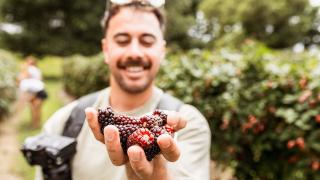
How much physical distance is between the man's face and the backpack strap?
8.2 inches

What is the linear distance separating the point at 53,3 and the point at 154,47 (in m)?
25.2

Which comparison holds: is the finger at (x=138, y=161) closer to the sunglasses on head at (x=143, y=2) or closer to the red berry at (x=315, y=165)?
the sunglasses on head at (x=143, y=2)

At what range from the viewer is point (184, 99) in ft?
15.7

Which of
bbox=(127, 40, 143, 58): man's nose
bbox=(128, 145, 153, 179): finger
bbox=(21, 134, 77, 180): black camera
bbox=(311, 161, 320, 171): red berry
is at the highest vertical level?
bbox=(127, 40, 143, 58): man's nose

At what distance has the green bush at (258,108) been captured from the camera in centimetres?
370

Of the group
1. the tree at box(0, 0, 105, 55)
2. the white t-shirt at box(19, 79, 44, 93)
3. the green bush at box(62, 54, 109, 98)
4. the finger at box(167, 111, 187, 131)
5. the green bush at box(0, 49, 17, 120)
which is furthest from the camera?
the tree at box(0, 0, 105, 55)

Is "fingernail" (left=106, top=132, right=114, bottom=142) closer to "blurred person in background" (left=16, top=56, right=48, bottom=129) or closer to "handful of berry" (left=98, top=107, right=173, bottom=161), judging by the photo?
"handful of berry" (left=98, top=107, right=173, bottom=161)

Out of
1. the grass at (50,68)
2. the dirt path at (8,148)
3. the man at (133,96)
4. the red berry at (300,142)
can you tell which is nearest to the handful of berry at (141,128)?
the man at (133,96)

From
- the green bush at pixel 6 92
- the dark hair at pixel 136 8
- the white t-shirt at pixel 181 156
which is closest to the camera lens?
the white t-shirt at pixel 181 156

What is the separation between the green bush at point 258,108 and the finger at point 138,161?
2482 mm

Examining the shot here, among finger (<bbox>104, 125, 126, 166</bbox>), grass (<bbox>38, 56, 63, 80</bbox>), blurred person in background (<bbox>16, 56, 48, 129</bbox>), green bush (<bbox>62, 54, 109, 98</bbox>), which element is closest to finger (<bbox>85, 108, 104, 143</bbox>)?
finger (<bbox>104, 125, 126, 166</bbox>)

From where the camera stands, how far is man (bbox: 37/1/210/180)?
7.18ft

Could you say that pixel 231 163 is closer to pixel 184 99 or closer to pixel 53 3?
pixel 184 99

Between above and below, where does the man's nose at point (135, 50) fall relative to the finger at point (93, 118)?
above
